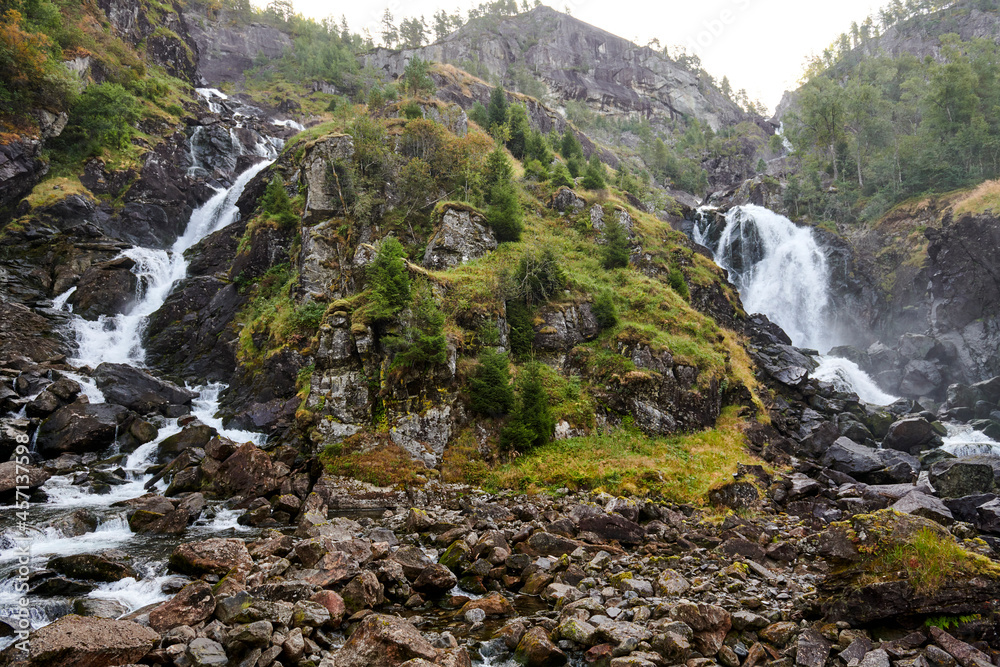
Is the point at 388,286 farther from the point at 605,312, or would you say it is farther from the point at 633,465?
the point at 633,465

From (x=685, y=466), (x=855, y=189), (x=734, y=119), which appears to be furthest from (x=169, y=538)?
(x=734, y=119)

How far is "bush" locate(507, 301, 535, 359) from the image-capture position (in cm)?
2368

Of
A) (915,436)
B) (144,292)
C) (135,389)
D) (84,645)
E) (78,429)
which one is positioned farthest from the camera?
(144,292)

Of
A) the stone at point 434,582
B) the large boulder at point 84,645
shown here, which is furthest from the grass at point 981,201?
the large boulder at point 84,645

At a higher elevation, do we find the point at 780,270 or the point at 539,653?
the point at 780,270

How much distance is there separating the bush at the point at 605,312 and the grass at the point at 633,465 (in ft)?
19.7

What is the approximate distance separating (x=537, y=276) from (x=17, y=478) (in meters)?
21.6

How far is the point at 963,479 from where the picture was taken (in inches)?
639

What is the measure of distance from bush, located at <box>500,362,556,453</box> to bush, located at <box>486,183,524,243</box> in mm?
11482

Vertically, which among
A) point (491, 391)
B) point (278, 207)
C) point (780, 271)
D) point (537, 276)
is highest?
point (278, 207)

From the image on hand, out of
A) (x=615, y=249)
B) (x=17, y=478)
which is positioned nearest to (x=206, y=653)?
(x=17, y=478)

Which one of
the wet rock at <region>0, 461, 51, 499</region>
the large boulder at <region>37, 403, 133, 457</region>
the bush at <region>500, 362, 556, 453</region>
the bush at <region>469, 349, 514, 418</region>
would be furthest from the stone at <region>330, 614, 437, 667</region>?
the large boulder at <region>37, 403, 133, 457</region>

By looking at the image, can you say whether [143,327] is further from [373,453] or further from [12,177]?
[373,453]

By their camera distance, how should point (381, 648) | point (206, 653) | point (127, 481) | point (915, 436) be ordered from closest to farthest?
point (206, 653), point (381, 648), point (127, 481), point (915, 436)
